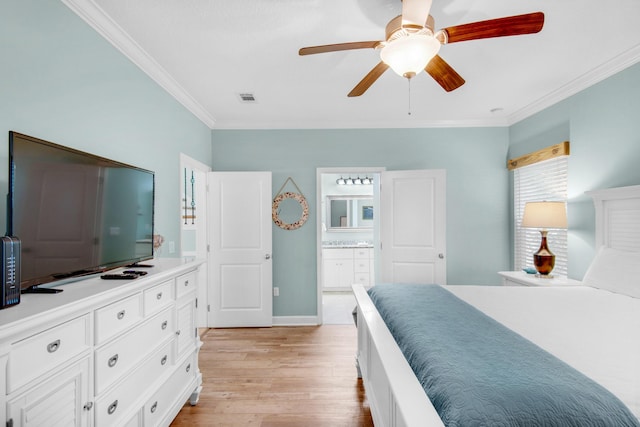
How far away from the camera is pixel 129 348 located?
1.49 metres

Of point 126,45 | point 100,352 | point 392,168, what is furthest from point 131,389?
point 392,168

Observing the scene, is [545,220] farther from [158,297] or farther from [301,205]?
[158,297]

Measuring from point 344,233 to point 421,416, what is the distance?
16.9 feet

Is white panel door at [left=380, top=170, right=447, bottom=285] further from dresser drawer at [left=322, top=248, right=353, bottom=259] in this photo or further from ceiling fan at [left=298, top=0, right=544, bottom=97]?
ceiling fan at [left=298, top=0, right=544, bottom=97]

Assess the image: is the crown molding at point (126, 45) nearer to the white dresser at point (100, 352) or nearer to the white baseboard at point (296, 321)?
the white dresser at point (100, 352)

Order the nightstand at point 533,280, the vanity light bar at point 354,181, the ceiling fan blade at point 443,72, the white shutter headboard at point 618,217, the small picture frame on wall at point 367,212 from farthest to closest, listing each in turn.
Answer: the small picture frame on wall at point 367,212 < the vanity light bar at point 354,181 < the nightstand at point 533,280 < the white shutter headboard at point 618,217 < the ceiling fan blade at point 443,72

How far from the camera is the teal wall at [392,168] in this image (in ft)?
12.9

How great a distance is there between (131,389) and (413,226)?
124 inches

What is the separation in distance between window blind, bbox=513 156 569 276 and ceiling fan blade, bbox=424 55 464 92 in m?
1.93

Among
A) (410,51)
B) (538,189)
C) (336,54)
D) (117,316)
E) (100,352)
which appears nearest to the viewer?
(100,352)

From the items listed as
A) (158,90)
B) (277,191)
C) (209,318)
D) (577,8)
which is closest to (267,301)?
(209,318)

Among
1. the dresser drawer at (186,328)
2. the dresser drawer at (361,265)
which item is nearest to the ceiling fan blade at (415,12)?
the dresser drawer at (186,328)

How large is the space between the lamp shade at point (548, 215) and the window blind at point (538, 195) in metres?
0.38

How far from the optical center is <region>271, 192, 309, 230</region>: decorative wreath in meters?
3.92
